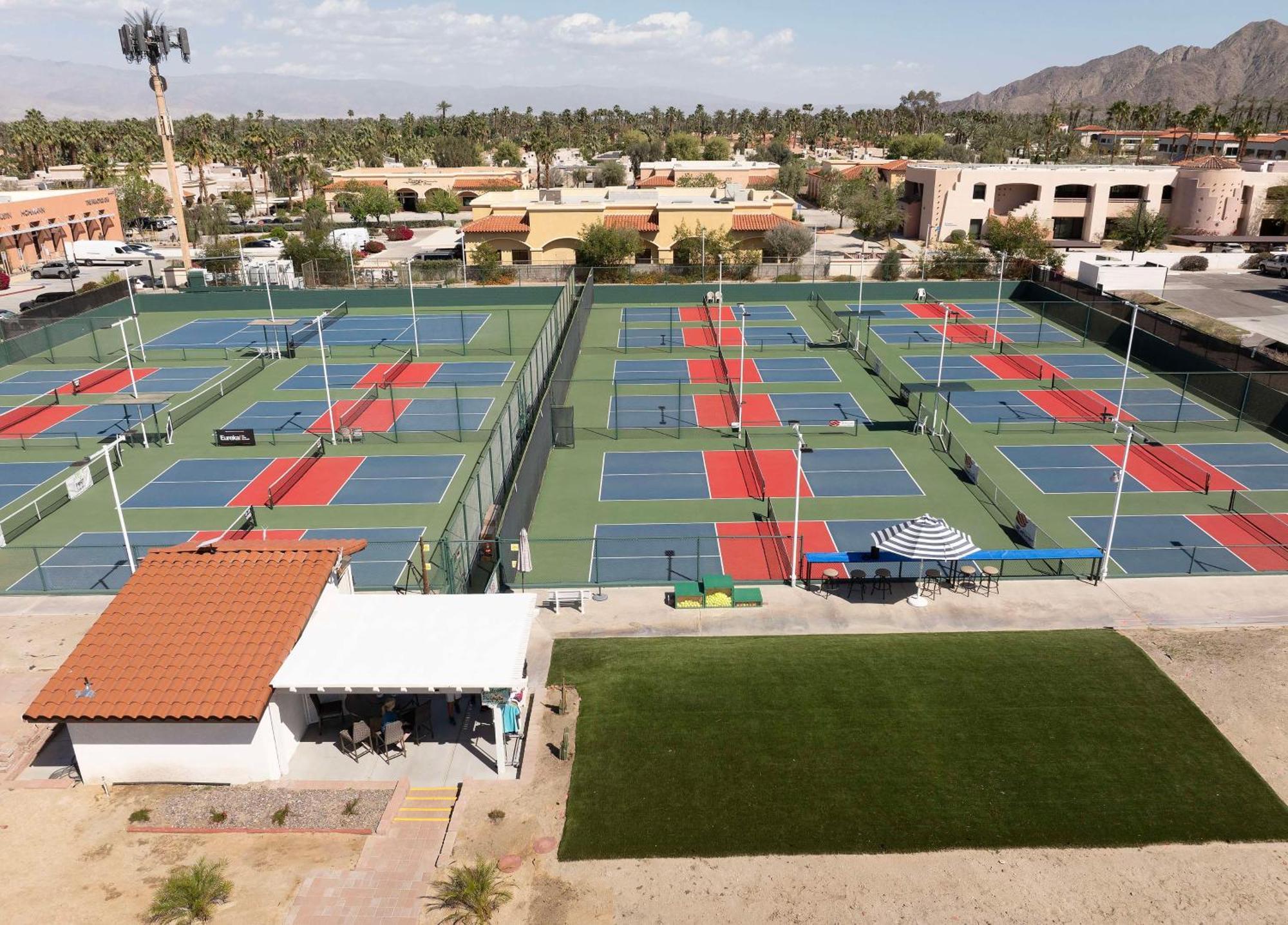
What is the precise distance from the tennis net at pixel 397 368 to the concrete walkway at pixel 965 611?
24.2m

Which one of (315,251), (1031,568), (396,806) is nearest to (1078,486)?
(1031,568)

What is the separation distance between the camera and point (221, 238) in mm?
81062

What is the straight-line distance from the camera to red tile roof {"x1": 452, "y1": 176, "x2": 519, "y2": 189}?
356 ft

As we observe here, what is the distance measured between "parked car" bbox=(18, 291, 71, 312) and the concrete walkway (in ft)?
165

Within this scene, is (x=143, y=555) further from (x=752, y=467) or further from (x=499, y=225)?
(x=499, y=225)

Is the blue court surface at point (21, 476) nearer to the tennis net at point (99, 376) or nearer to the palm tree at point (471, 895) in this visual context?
the tennis net at point (99, 376)

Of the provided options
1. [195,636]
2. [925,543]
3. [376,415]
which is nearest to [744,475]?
[925,543]

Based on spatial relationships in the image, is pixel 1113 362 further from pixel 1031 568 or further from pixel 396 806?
pixel 396 806

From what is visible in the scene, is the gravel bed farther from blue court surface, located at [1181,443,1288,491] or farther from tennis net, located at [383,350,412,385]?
blue court surface, located at [1181,443,1288,491]

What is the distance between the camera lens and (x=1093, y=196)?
8244cm

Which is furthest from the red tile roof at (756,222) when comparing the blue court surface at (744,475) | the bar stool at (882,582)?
the bar stool at (882,582)

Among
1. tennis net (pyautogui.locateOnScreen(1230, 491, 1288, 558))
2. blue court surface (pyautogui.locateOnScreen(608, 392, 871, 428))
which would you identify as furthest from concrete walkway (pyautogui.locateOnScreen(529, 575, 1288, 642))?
blue court surface (pyautogui.locateOnScreen(608, 392, 871, 428))

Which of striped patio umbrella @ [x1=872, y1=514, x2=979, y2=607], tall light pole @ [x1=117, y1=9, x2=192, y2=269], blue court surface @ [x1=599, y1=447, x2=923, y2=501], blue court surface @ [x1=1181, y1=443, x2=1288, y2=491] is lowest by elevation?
blue court surface @ [x1=1181, y1=443, x2=1288, y2=491]

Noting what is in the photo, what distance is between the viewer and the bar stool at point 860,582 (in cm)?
2259
